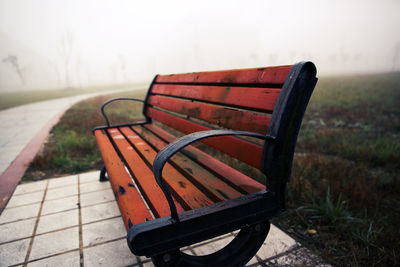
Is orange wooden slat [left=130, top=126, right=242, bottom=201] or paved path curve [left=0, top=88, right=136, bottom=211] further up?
orange wooden slat [left=130, top=126, right=242, bottom=201]

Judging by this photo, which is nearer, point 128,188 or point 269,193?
point 269,193

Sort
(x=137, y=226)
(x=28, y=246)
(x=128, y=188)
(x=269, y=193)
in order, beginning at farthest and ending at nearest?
(x=28, y=246)
(x=128, y=188)
(x=269, y=193)
(x=137, y=226)

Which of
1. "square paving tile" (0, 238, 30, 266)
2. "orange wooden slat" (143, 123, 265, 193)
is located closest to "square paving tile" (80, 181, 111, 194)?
"square paving tile" (0, 238, 30, 266)

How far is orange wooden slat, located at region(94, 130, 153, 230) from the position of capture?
1020 mm

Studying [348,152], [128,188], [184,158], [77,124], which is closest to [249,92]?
[184,158]

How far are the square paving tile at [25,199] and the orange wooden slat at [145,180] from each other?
999 millimetres

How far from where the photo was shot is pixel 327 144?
13.3 feet

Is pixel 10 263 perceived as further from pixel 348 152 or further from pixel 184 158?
pixel 348 152

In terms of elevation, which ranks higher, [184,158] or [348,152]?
[184,158]

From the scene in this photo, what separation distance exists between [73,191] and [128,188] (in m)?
1.58

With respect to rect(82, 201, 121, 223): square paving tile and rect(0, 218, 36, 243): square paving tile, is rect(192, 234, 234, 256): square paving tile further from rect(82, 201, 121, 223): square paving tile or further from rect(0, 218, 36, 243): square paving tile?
rect(0, 218, 36, 243): square paving tile

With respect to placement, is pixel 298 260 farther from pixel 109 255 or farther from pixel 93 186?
pixel 93 186

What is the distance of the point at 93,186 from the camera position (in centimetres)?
263

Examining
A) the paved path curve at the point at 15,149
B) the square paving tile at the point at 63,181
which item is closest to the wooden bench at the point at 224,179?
the square paving tile at the point at 63,181
